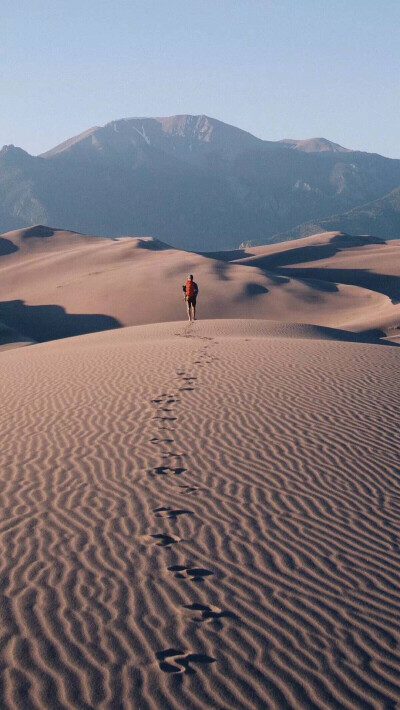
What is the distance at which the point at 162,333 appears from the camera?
74.4ft

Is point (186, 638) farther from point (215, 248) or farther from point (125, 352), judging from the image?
point (215, 248)

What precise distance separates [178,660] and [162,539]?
5.62ft

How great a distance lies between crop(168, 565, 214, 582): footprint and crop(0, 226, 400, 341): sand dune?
2602cm

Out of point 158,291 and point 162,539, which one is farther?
point 158,291

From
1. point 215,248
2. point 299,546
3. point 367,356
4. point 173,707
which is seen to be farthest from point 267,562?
point 215,248

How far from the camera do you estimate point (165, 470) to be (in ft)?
26.8

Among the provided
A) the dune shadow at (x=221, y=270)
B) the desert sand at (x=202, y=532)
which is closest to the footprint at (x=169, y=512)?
the desert sand at (x=202, y=532)

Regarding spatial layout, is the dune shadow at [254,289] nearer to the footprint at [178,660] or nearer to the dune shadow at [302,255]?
the dune shadow at [302,255]

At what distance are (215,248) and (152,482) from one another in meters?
190

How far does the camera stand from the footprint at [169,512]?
689 centimetres

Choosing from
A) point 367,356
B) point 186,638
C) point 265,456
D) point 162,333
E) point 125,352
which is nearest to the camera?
point 186,638

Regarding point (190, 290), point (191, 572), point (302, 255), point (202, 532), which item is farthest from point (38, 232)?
point (191, 572)

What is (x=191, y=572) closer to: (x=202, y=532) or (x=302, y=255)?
(x=202, y=532)

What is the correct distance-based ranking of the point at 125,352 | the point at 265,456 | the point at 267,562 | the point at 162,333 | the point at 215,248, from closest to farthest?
the point at 267,562
the point at 265,456
the point at 125,352
the point at 162,333
the point at 215,248
